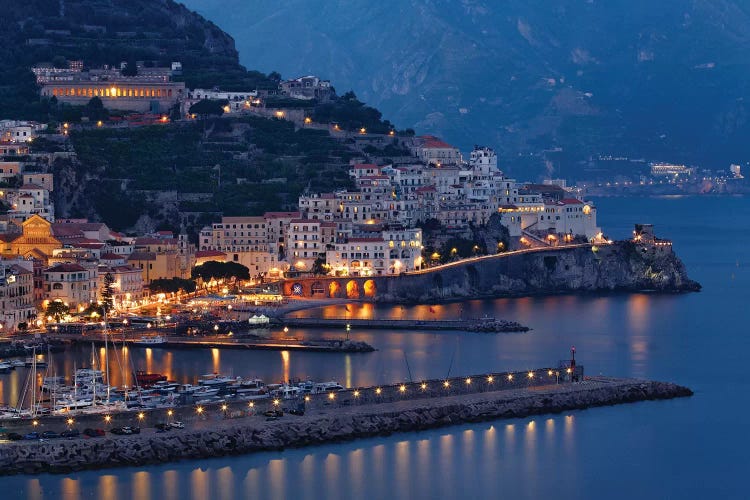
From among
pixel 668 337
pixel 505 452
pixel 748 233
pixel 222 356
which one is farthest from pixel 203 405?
pixel 748 233

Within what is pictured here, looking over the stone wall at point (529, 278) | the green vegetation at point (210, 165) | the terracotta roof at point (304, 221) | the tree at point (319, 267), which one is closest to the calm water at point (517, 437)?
the stone wall at point (529, 278)

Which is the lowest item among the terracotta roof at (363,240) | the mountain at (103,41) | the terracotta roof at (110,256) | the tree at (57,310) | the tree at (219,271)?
the tree at (57,310)

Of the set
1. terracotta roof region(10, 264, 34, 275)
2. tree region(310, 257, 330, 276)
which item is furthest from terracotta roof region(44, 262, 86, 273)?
tree region(310, 257, 330, 276)

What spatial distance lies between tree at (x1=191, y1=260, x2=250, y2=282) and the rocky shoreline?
762 inches

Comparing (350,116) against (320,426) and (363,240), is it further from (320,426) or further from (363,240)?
(320,426)

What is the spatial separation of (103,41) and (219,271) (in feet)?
66.5

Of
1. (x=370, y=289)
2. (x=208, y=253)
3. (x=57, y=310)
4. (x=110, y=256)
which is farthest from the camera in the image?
(x=208, y=253)

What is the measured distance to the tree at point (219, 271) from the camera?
200 ft

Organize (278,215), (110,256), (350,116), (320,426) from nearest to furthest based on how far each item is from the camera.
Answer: (320,426) < (110,256) < (278,215) < (350,116)

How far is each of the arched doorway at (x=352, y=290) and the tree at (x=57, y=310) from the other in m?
11.1

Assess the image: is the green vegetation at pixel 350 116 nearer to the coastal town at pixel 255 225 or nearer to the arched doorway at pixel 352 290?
the coastal town at pixel 255 225

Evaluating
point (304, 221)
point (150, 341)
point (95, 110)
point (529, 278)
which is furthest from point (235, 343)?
point (95, 110)

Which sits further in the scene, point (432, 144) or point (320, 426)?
point (432, 144)

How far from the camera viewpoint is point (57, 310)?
176 ft
